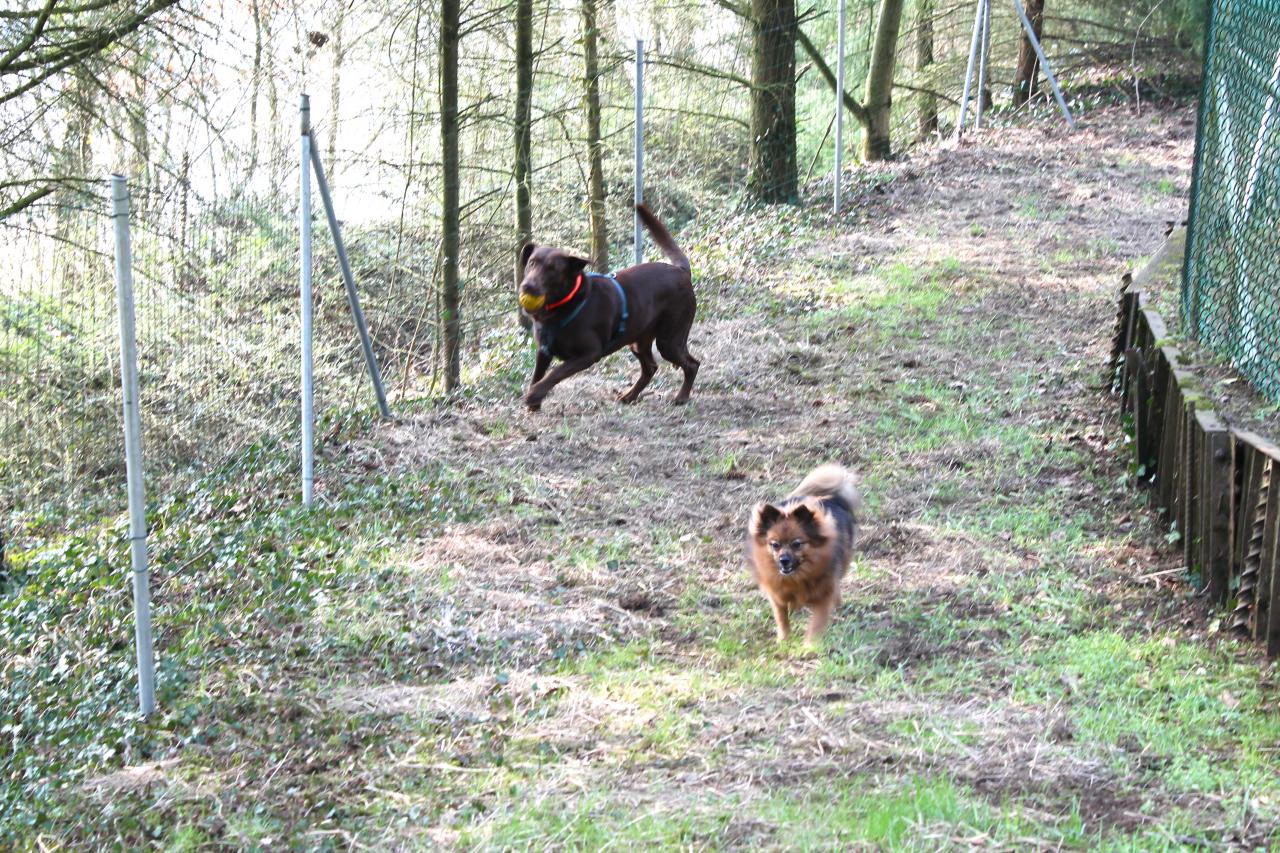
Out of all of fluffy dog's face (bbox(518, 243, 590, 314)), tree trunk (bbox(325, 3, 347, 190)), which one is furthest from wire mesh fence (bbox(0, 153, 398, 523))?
tree trunk (bbox(325, 3, 347, 190))

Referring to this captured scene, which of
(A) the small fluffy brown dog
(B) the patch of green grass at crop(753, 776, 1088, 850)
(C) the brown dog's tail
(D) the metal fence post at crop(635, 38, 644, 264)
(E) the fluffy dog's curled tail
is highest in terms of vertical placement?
(D) the metal fence post at crop(635, 38, 644, 264)

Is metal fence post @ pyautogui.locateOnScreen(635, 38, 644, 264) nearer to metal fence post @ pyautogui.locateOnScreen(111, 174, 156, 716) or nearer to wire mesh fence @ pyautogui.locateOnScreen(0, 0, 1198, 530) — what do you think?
wire mesh fence @ pyautogui.locateOnScreen(0, 0, 1198, 530)

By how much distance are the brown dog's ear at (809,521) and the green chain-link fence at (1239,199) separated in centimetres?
238

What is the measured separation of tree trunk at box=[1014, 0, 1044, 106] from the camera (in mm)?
17531

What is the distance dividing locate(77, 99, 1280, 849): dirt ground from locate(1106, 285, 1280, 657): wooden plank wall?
17 cm

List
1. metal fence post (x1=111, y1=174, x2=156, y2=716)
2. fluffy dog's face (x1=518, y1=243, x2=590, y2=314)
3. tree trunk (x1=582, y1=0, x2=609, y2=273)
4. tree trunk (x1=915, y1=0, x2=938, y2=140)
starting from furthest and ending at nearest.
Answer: tree trunk (x1=915, y1=0, x2=938, y2=140) < tree trunk (x1=582, y1=0, x2=609, y2=273) < fluffy dog's face (x1=518, y1=243, x2=590, y2=314) < metal fence post (x1=111, y1=174, x2=156, y2=716)

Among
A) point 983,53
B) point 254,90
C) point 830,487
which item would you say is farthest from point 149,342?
point 983,53

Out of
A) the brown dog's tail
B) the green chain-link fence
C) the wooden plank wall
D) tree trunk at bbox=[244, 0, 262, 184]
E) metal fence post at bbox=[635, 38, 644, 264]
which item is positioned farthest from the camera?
metal fence post at bbox=[635, 38, 644, 264]

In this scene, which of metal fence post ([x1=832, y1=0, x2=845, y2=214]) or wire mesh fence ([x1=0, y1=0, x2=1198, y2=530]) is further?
metal fence post ([x1=832, y1=0, x2=845, y2=214])

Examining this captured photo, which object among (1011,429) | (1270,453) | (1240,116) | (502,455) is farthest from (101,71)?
(1270,453)

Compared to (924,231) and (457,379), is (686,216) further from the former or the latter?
(457,379)

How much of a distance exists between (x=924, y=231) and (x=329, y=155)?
21.8 feet

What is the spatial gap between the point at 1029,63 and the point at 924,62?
2.54 metres

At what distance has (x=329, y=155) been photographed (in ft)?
42.6
